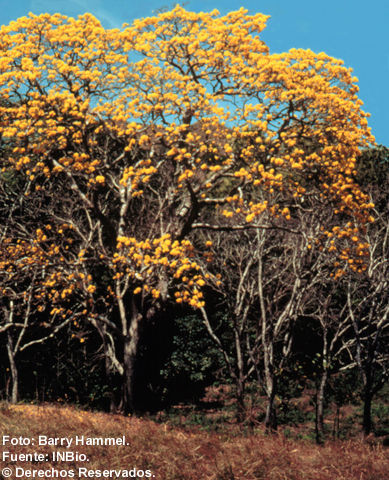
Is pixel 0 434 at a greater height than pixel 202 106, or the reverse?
pixel 202 106

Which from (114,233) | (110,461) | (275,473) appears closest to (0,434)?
(110,461)

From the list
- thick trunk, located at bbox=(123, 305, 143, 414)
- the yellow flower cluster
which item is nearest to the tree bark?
the yellow flower cluster

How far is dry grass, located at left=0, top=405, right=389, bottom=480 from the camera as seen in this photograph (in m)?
6.43

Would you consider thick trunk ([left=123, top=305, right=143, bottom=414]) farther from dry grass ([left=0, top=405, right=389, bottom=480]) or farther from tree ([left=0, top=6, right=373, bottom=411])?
dry grass ([left=0, top=405, right=389, bottom=480])

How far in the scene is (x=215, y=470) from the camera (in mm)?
6434

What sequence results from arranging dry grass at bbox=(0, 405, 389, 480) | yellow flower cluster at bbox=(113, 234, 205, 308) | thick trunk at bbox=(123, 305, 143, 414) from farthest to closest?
thick trunk at bbox=(123, 305, 143, 414) → yellow flower cluster at bbox=(113, 234, 205, 308) → dry grass at bbox=(0, 405, 389, 480)

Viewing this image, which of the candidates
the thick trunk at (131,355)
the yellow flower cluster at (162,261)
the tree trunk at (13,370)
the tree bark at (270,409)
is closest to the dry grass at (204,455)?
the tree bark at (270,409)

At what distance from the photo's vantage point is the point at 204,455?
6930mm

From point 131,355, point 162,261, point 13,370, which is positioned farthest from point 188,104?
point 13,370

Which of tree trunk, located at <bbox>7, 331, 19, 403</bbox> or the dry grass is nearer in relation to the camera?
the dry grass

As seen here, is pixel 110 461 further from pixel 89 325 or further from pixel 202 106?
pixel 89 325

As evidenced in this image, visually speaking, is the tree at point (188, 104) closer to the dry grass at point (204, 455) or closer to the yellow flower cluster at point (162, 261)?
the yellow flower cluster at point (162, 261)

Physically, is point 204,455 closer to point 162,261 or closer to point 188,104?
point 162,261

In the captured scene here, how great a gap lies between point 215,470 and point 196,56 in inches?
372
